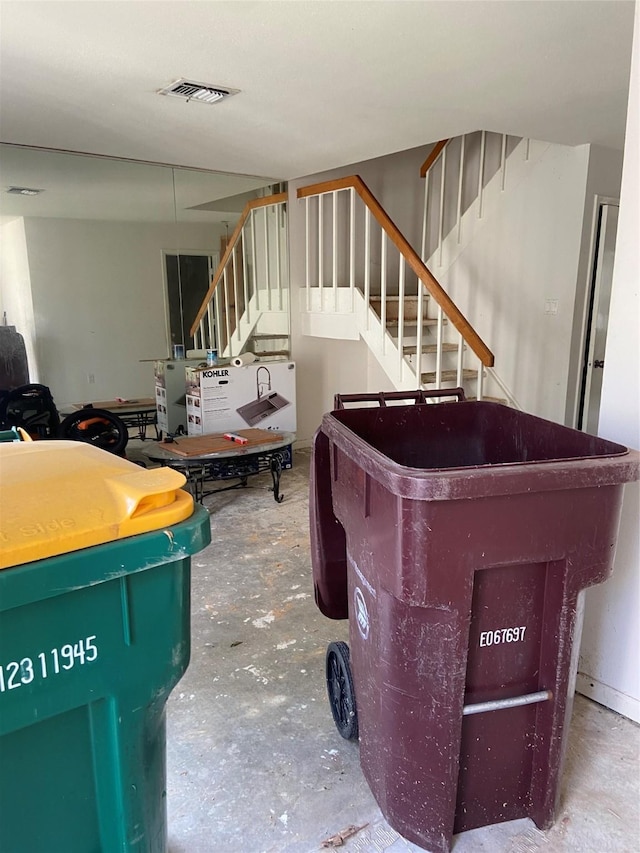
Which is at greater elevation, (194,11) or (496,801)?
(194,11)

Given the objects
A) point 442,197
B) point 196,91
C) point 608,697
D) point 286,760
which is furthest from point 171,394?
point 608,697

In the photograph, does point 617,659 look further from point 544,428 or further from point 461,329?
point 461,329

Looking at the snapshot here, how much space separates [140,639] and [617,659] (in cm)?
167

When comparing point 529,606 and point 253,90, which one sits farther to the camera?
point 253,90

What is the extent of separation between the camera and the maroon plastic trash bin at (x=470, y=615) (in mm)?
1167

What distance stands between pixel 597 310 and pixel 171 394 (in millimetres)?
3307

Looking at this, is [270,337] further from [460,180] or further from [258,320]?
[460,180]

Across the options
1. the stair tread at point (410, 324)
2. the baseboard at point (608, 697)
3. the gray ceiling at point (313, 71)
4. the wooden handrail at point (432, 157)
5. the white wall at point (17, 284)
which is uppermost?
the wooden handrail at point (432, 157)

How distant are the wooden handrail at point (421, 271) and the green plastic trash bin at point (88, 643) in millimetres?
2869

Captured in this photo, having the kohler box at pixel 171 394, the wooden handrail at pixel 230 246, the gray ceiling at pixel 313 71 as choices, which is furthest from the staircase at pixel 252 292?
the gray ceiling at pixel 313 71

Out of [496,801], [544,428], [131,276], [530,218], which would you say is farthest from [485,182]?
[496,801]

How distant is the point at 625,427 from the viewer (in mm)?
1844

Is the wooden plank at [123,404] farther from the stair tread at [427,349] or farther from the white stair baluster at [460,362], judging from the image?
the white stair baluster at [460,362]

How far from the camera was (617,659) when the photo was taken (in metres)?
1.91
